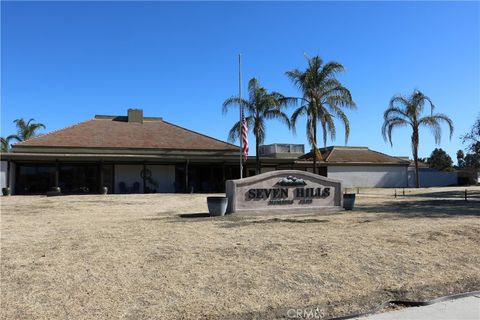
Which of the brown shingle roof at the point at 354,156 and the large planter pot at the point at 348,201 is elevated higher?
the brown shingle roof at the point at 354,156

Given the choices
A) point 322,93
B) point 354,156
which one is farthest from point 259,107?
point 354,156

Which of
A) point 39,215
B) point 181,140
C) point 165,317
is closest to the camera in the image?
point 165,317

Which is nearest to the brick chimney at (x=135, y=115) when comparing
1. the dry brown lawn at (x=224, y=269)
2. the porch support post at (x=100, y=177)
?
the porch support post at (x=100, y=177)

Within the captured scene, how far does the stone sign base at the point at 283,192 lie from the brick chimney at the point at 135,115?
25.6 metres

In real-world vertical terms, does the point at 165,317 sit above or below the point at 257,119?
below

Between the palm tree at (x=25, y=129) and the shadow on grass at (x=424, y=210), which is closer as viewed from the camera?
the shadow on grass at (x=424, y=210)

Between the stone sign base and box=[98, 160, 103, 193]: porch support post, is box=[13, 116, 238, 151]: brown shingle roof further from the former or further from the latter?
the stone sign base

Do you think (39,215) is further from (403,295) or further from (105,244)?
(403,295)

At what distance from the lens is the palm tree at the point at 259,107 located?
110 feet

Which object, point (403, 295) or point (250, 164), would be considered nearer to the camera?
point (403, 295)

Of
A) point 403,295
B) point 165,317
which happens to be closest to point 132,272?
point 165,317

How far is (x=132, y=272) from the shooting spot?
7109mm

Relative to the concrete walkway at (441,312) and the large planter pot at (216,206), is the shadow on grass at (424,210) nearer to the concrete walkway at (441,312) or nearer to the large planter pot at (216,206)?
the large planter pot at (216,206)

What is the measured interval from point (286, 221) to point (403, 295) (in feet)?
21.4
